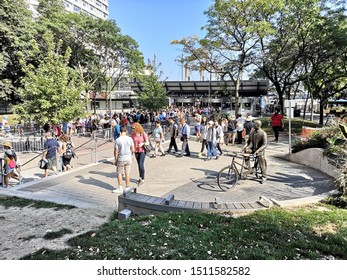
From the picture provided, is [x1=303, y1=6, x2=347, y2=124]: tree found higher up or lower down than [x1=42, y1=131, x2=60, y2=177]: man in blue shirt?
higher up

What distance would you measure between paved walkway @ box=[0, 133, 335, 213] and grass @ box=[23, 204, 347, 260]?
997mm

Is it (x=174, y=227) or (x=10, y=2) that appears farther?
(x=10, y=2)

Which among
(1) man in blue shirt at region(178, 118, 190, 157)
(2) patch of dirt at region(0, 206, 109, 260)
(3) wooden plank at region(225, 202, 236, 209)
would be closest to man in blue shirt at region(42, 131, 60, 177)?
(2) patch of dirt at region(0, 206, 109, 260)

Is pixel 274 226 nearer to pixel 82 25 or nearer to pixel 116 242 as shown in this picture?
pixel 116 242

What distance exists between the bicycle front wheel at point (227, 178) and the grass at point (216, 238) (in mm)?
Result: 2073

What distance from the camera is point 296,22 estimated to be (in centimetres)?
1803

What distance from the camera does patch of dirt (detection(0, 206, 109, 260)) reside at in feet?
12.7

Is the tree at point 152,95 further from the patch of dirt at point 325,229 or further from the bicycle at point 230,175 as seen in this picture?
the patch of dirt at point 325,229

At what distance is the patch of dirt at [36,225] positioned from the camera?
3.87 metres

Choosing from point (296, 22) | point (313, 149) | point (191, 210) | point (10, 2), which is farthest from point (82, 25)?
point (191, 210)

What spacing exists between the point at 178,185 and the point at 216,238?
11.7 feet

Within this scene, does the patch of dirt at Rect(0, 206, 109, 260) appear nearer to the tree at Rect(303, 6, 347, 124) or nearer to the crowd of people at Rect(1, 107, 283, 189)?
the crowd of people at Rect(1, 107, 283, 189)

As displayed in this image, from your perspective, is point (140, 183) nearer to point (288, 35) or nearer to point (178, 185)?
point (178, 185)

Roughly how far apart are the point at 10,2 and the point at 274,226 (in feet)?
106
